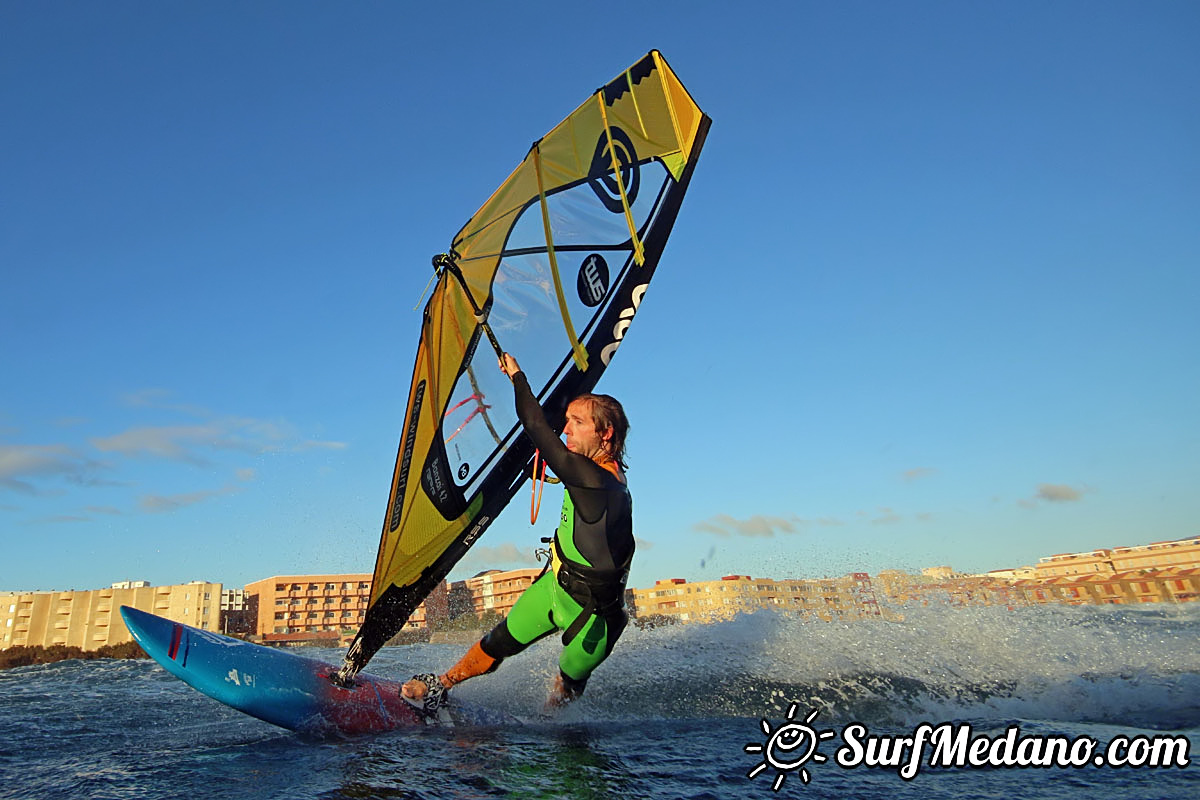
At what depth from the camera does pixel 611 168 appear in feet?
15.8

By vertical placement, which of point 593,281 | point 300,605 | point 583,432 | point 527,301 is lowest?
point 300,605

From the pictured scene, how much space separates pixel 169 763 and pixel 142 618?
6.70 ft

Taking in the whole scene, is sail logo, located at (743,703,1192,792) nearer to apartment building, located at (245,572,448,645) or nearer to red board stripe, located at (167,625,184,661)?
red board stripe, located at (167,625,184,661)

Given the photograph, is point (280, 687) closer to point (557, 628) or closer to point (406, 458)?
point (406, 458)

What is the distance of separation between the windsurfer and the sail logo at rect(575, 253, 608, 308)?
86 centimetres

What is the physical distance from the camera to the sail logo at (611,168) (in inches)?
187

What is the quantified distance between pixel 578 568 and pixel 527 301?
198cm

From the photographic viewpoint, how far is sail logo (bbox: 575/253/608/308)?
14.9 feet

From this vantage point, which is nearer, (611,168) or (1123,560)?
(611,168)

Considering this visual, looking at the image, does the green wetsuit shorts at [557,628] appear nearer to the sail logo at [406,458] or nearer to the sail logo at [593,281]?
the sail logo at [406,458]

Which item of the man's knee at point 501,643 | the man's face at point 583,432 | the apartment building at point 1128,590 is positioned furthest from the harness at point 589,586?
the apartment building at point 1128,590

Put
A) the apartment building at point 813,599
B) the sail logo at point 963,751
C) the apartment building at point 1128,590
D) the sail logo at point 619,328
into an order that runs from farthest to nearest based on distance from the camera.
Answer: the apartment building at point 1128,590 < the apartment building at point 813,599 < the sail logo at point 619,328 < the sail logo at point 963,751

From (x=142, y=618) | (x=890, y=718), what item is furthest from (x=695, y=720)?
(x=142, y=618)

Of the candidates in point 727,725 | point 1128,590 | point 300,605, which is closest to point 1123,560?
point 1128,590
